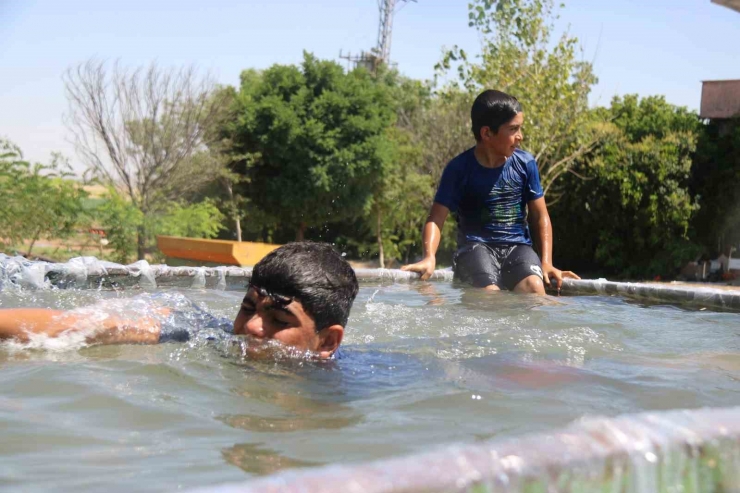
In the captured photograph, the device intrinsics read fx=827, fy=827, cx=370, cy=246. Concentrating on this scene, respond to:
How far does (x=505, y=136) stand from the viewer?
5.45 m

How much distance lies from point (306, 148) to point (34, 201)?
13576 millimetres

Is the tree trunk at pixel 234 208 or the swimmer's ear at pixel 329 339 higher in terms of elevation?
the tree trunk at pixel 234 208

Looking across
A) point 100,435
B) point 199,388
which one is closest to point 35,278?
point 199,388

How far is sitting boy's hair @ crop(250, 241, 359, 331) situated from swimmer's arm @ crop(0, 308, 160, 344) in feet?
1.86

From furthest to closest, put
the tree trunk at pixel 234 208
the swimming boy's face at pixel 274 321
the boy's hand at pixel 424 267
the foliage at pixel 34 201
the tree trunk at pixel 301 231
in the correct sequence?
the tree trunk at pixel 301 231, the tree trunk at pixel 234 208, the foliage at pixel 34 201, the boy's hand at pixel 424 267, the swimming boy's face at pixel 274 321

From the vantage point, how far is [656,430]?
4.07 ft

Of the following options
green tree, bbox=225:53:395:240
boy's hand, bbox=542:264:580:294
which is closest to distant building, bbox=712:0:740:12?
boy's hand, bbox=542:264:580:294

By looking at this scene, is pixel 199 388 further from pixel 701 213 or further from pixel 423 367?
pixel 701 213

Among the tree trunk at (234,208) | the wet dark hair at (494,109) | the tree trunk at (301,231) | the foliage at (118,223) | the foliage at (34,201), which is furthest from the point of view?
the tree trunk at (301,231)

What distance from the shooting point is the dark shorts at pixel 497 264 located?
5.61 metres

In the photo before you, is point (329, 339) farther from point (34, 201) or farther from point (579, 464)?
point (34, 201)

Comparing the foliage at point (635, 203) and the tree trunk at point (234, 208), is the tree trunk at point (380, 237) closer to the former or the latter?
the tree trunk at point (234, 208)

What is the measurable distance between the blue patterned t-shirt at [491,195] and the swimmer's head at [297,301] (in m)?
2.83

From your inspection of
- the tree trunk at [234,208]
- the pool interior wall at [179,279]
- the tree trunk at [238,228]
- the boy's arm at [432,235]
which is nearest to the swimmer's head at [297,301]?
the boy's arm at [432,235]
